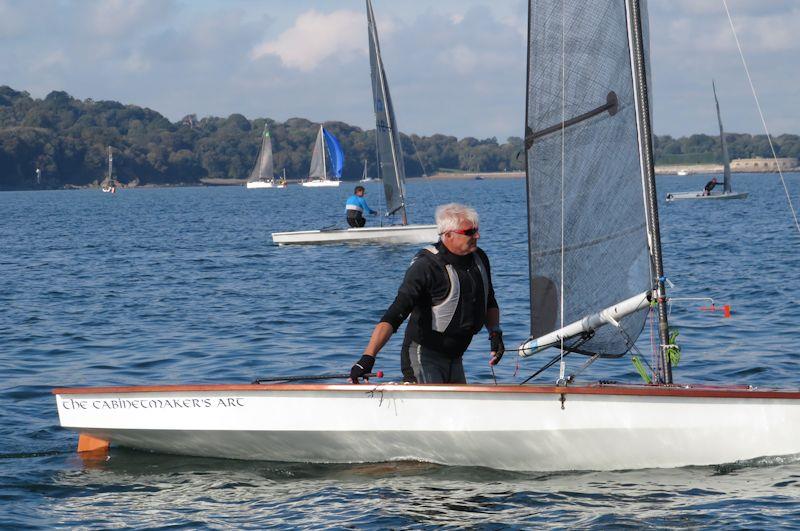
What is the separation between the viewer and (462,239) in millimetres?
7652

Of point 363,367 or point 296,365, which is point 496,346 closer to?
point 363,367

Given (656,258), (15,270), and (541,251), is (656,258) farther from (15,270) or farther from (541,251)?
(15,270)

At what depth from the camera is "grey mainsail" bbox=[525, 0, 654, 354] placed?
830cm

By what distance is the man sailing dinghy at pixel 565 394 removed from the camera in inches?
311

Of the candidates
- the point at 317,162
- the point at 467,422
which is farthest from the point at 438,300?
the point at 317,162

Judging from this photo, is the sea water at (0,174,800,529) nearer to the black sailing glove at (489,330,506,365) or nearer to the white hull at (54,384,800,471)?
the white hull at (54,384,800,471)

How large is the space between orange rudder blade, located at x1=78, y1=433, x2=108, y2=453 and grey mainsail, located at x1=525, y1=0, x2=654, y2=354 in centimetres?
348

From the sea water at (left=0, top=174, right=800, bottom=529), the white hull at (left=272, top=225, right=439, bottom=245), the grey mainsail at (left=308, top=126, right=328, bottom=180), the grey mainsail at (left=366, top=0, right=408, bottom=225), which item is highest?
the grey mainsail at (left=308, top=126, right=328, bottom=180)

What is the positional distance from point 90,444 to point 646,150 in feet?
15.7

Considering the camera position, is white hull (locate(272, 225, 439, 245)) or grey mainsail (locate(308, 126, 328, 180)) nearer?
white hull (locate(272, 225, 439, 245))

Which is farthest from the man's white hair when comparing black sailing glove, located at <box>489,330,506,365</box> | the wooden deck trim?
the wooden deck trim

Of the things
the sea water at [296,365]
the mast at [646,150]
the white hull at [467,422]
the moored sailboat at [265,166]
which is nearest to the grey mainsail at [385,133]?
the sea water at [296,365]

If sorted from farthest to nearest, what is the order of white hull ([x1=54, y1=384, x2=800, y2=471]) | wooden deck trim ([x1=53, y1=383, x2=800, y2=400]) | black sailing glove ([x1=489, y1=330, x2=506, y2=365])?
black sailing glove ([x1=489, y1=330, x2=506, y2=365]) < white hull ([x1=54, y1=384, x2=800, y2=471]) < wooden deck trim ([x1=53, y1=383, x2=800, y2=400])

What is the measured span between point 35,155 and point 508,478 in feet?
586
